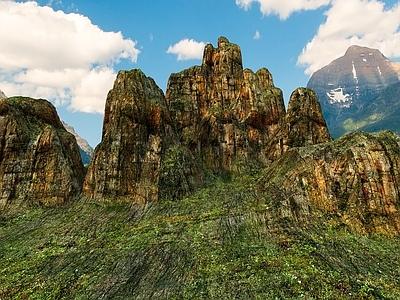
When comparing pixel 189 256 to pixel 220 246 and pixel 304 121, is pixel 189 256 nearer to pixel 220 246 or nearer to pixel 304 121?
pixel 220 246

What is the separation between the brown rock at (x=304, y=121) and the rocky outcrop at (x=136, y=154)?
2304 cm

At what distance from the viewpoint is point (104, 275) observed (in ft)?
79.3

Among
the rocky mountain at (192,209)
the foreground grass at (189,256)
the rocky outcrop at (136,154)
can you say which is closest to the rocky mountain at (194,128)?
the rocky outcrop at (136,154)

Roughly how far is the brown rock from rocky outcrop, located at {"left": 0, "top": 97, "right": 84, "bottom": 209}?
133ft

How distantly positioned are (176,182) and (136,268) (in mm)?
17819

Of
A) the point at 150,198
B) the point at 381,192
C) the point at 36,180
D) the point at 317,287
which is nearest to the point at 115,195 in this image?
the point at 150,198

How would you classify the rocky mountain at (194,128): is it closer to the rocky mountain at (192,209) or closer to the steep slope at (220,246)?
the rocky mountain at (192,209)

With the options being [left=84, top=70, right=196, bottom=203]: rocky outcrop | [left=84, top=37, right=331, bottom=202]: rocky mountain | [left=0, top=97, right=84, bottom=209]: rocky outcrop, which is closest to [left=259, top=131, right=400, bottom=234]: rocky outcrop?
[left=84, top=70, right=196, bottom=203]: rocky outcrop

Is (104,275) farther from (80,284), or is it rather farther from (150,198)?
(150,198)

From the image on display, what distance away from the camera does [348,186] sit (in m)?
33.4

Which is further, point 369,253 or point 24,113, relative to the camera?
point 24,113

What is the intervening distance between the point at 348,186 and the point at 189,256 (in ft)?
67.2

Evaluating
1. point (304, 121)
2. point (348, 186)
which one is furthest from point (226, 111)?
point (348, 186)

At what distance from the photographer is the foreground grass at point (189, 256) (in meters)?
21.4
